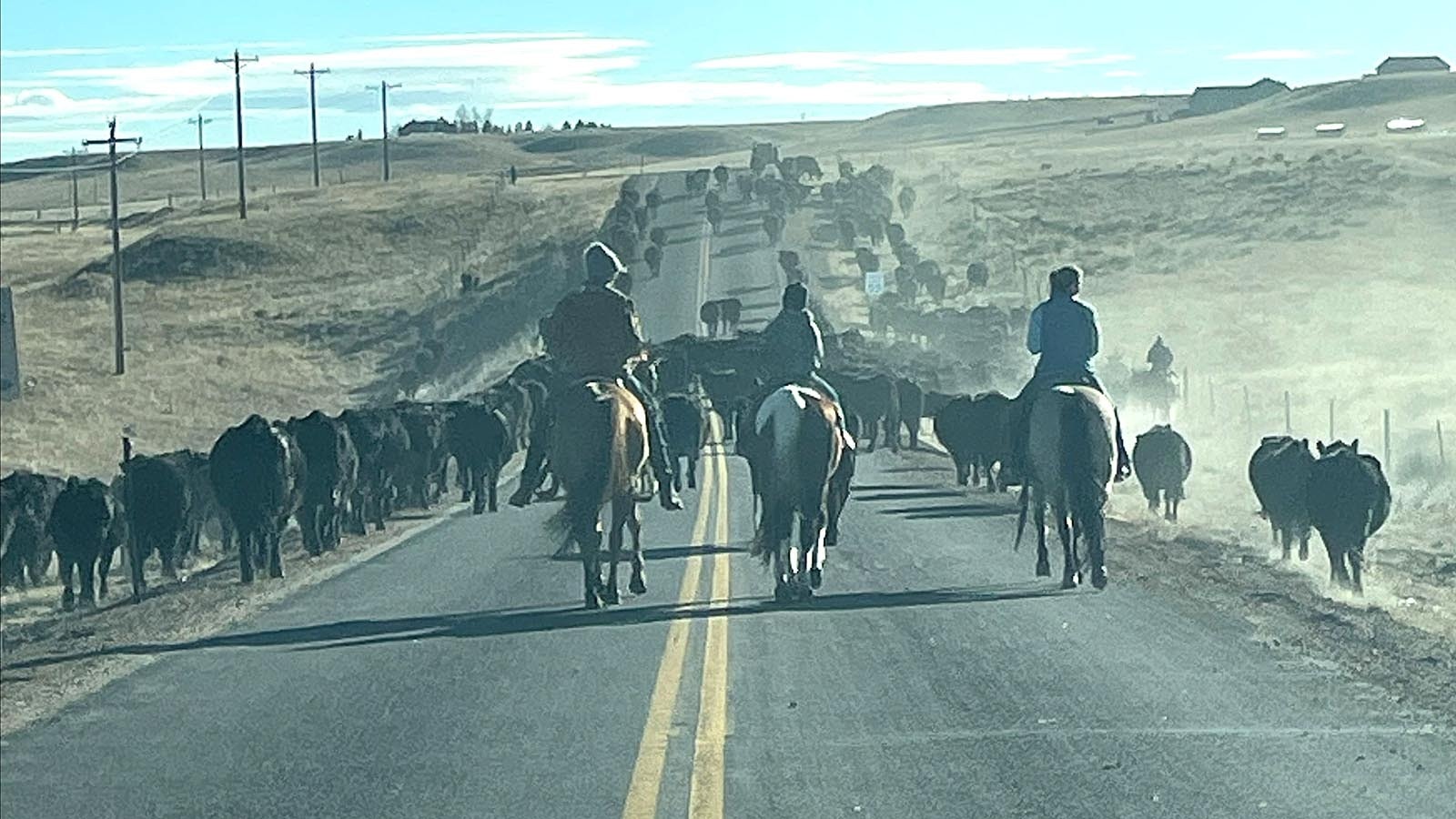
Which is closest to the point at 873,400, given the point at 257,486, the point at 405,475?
the point at 405,475

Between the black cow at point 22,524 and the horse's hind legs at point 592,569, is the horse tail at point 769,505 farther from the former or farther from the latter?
the black cow at point 22,524

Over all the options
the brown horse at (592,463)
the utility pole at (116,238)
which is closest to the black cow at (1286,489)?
the brown horse at (592,463)

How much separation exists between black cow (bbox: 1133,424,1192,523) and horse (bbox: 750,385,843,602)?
11.4 m

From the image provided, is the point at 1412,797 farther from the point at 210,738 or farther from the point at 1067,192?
the point at 1067,192

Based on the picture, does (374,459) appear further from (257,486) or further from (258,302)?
(258,302)

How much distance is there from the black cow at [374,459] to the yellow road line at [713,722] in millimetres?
7240

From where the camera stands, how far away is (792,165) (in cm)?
12038

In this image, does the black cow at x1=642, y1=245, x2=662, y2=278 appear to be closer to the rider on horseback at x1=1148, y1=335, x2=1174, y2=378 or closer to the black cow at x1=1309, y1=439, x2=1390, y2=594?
the rider on horseback at x1=1148, y1=335, x2=1174, y2=378

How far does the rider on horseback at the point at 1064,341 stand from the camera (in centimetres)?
1689

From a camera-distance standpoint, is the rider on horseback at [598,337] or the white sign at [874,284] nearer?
the rider on horseback at [598,337]

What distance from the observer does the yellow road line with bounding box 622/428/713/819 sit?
9.17 m

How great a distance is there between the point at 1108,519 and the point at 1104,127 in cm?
15779

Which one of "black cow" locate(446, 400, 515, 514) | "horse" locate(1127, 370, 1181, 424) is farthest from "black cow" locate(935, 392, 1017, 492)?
"horse" locate(1127, 370, 1181, 424)

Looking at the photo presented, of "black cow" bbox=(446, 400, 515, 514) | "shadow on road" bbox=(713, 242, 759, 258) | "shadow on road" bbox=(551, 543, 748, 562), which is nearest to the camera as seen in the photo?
"shadow on road" bbox=(551, 543, 748, 562)
